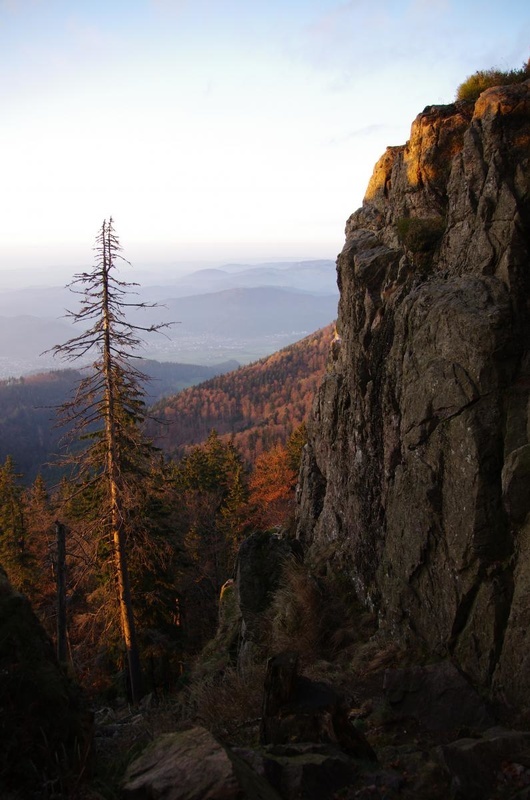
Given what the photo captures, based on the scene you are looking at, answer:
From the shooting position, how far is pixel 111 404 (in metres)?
13.1

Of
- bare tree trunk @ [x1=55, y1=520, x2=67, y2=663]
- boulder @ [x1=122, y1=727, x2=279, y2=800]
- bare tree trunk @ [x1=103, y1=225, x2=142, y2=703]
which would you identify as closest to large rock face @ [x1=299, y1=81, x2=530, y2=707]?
boulder @ [x1=122, y1=727, x2=279, y2=800]

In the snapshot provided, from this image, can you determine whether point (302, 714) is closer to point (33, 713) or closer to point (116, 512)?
point (33, 713)

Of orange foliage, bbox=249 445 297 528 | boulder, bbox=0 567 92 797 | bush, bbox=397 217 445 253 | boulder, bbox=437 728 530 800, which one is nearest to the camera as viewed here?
boulder, bbox=0 567 92 797

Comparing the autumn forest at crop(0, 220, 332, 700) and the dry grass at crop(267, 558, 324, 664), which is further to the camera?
the autumn forest at crop(0, 220, 332, 700)

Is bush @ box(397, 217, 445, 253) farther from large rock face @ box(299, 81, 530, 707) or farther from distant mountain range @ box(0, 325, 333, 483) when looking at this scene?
distant mountain range @ box(0, 325, 333, 483)

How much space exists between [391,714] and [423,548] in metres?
2.49

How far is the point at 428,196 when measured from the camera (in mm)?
10359

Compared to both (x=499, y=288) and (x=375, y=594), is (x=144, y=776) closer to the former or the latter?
(x=375, y=594)

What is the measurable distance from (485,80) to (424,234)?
3.61 m

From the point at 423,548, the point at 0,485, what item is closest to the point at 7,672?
the point at 423,548

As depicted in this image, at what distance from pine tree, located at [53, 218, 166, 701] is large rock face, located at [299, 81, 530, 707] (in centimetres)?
556

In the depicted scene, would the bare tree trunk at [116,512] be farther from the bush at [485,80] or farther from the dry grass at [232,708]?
the bush at [485,80]

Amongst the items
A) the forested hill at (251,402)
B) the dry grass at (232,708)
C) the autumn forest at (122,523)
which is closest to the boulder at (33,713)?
the dry grass at (232,708)

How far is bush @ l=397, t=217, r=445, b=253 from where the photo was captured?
32.0ft
